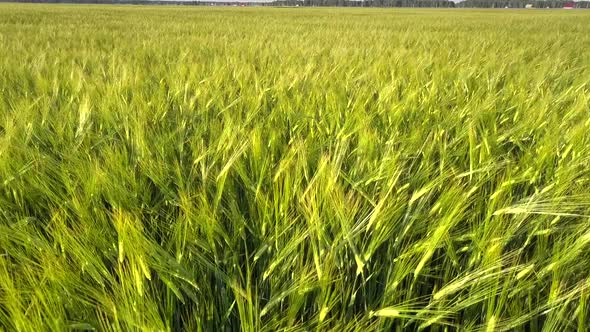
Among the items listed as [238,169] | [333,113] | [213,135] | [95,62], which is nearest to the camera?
[238,169]

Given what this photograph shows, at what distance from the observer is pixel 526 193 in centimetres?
83

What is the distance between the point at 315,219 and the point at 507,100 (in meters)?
1.27

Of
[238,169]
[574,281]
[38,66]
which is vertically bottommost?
[574,281]

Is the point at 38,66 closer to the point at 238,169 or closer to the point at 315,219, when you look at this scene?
the point at 238,169

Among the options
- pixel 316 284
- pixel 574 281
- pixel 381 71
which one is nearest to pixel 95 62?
pixel 381 71

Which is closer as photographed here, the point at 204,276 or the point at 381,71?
the point at 204,276

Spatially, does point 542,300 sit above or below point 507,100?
below

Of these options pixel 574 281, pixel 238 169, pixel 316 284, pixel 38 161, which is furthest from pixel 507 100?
pixel 38 161

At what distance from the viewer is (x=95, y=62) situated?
247 cm

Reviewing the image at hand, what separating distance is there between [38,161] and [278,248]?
527mm

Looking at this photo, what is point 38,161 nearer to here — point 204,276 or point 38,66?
point 204,276

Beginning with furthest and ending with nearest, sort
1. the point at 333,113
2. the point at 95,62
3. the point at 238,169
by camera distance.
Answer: the point at 95,62 → the point at 333,113 → the point at 238,169

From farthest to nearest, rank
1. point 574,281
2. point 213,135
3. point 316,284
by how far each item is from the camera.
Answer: point 213,135, point 574,281, point 316,284

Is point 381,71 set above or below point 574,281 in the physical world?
above
